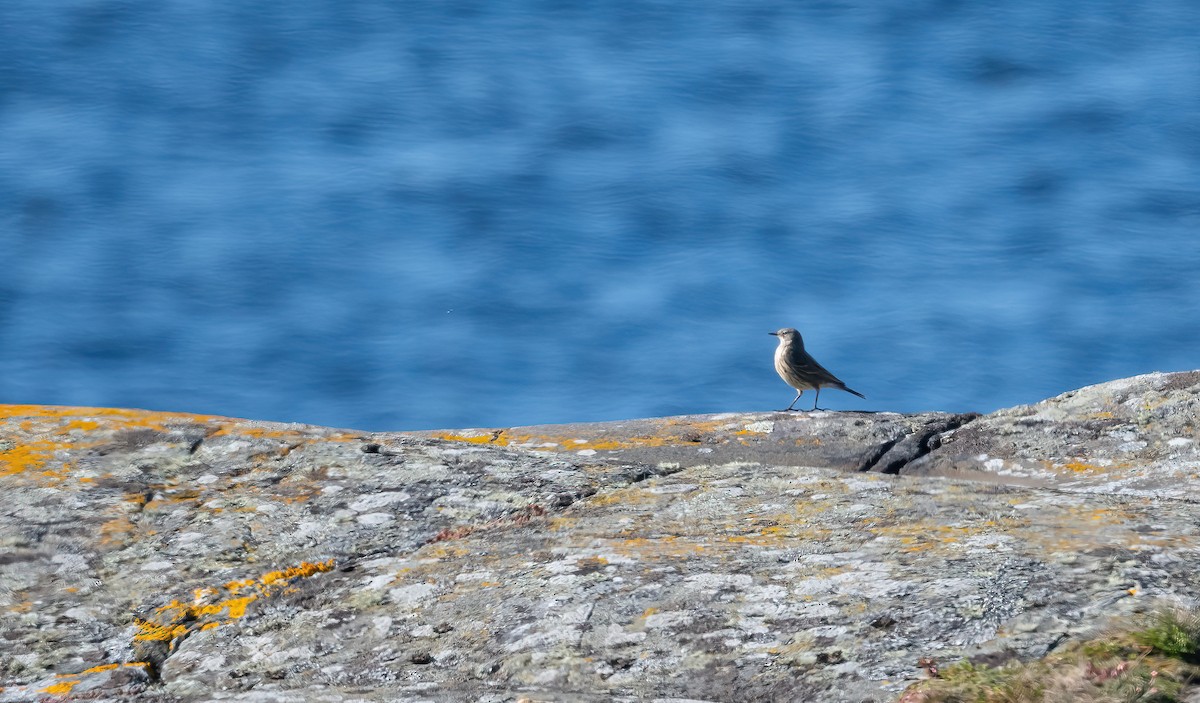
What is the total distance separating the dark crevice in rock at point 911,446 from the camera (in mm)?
7367

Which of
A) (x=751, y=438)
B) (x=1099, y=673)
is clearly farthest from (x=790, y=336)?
(x=1099, y=673)

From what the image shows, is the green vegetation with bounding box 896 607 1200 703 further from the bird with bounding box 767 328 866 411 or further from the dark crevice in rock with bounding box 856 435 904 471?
the bird with bounding box 767 328 866 411

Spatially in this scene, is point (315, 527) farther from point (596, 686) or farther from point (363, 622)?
point (596, 686)

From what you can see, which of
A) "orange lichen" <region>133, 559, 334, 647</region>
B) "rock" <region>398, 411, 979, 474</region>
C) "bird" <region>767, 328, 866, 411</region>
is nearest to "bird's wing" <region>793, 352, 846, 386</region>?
"bird" <region>767, 328, 866, 411</region>

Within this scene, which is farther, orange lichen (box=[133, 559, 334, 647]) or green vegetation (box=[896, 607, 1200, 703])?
orange lichen (box=[133, 559, 334, 647])

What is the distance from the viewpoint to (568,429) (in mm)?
8281

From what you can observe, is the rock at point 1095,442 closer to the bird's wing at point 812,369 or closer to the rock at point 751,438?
the rock at point 751,438

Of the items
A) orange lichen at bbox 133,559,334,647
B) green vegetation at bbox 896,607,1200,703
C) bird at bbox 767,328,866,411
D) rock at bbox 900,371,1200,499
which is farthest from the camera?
bird at bbox 767,328,866,411

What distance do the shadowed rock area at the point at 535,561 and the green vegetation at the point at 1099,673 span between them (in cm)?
10

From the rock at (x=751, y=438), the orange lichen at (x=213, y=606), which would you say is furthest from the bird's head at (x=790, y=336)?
the orange lichen at (x=213, y=606)

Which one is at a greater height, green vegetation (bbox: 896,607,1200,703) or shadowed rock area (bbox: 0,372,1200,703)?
shadowed rock area (bbox: 0,372,1200,703)

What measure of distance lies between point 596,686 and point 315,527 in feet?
6.00

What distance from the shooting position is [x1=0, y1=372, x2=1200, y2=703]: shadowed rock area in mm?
4488

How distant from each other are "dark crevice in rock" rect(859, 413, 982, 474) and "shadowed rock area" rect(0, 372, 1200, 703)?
0.04 metres
